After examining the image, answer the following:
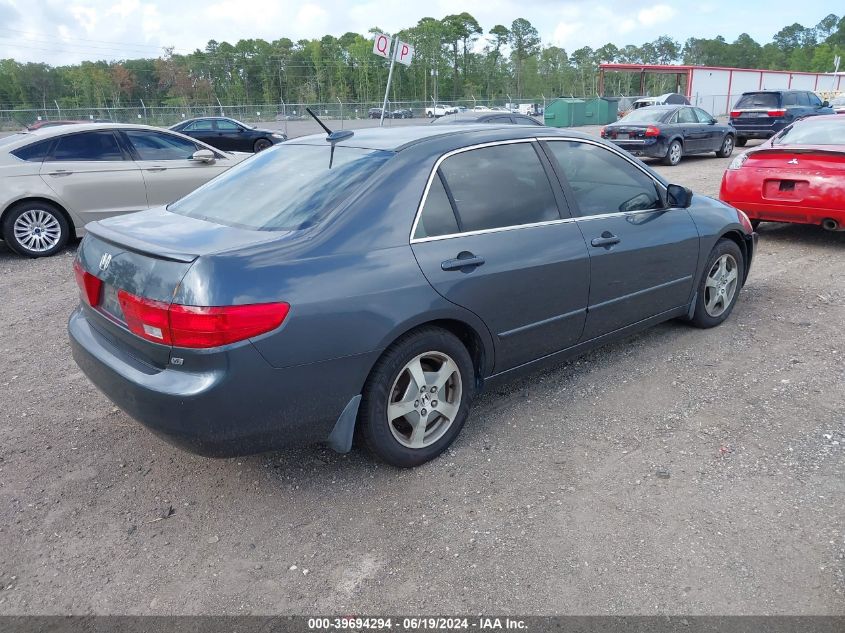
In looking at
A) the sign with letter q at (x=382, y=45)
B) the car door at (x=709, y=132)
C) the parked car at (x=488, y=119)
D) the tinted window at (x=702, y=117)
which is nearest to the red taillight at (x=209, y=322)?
the parked car at (x=488, y=119)

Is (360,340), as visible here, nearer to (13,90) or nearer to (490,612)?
(490,612)

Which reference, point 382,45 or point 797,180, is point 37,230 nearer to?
point 382,45

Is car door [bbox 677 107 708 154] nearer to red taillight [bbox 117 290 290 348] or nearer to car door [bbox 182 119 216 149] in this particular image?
car door [bbox 182 119 216 149]

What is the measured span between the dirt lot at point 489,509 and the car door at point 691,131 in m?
13.2

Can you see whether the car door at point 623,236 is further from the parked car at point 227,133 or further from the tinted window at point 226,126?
the tinted window at point 226,126

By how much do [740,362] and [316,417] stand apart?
10.2ft

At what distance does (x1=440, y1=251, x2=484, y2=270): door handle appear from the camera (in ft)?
10.6

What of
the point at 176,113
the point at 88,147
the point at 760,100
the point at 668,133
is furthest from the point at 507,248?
the point at 176,113

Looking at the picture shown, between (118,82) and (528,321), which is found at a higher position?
(118,82)

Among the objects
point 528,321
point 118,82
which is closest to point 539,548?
point 528,321

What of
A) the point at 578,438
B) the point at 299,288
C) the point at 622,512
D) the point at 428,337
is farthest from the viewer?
the point at 578,438

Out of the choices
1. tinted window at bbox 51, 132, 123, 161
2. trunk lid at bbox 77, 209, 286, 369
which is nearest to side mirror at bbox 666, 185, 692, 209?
trunk lid at bbox 77, 209, 286, 369

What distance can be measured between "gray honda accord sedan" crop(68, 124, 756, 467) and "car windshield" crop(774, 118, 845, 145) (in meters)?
4.86

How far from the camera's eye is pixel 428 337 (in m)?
3.20
